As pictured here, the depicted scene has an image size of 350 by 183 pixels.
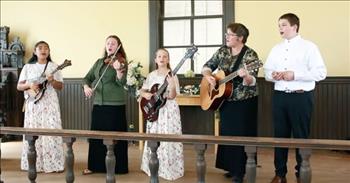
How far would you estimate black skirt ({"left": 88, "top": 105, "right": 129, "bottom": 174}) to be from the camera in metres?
4.33

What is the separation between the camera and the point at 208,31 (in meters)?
6.52

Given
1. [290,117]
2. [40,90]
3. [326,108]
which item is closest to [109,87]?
[40,90]

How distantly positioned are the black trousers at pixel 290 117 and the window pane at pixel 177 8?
307cm

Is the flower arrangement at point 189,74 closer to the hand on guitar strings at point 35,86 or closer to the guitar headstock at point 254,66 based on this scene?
the hand on guitar strings at point 35,86

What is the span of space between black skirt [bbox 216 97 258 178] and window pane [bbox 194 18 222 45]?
8.83 feet

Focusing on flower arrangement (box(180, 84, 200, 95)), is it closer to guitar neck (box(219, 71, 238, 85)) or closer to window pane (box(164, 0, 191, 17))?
window pane (box(164, 0, 191, 17))

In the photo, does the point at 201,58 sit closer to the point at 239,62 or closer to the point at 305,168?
the point at 239,62

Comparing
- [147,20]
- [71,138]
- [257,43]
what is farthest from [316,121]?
[71,138]

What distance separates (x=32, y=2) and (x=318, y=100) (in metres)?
4.50

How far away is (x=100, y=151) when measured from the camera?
14.4 feet

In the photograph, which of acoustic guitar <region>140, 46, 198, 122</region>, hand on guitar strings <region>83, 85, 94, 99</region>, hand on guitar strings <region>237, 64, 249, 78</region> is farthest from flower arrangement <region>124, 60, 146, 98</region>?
hand on guitar strings <region>237, 64, 249, 78</region>

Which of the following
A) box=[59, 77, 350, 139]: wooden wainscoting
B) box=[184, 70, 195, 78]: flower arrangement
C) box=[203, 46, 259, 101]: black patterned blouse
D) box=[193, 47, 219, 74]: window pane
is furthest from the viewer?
box=[193, 47, 219, 74]: window pane

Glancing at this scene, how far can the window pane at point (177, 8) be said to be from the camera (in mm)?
6578

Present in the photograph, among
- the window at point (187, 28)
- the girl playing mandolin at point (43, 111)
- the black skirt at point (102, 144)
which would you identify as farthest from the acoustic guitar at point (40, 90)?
the window at point (187, 28)
